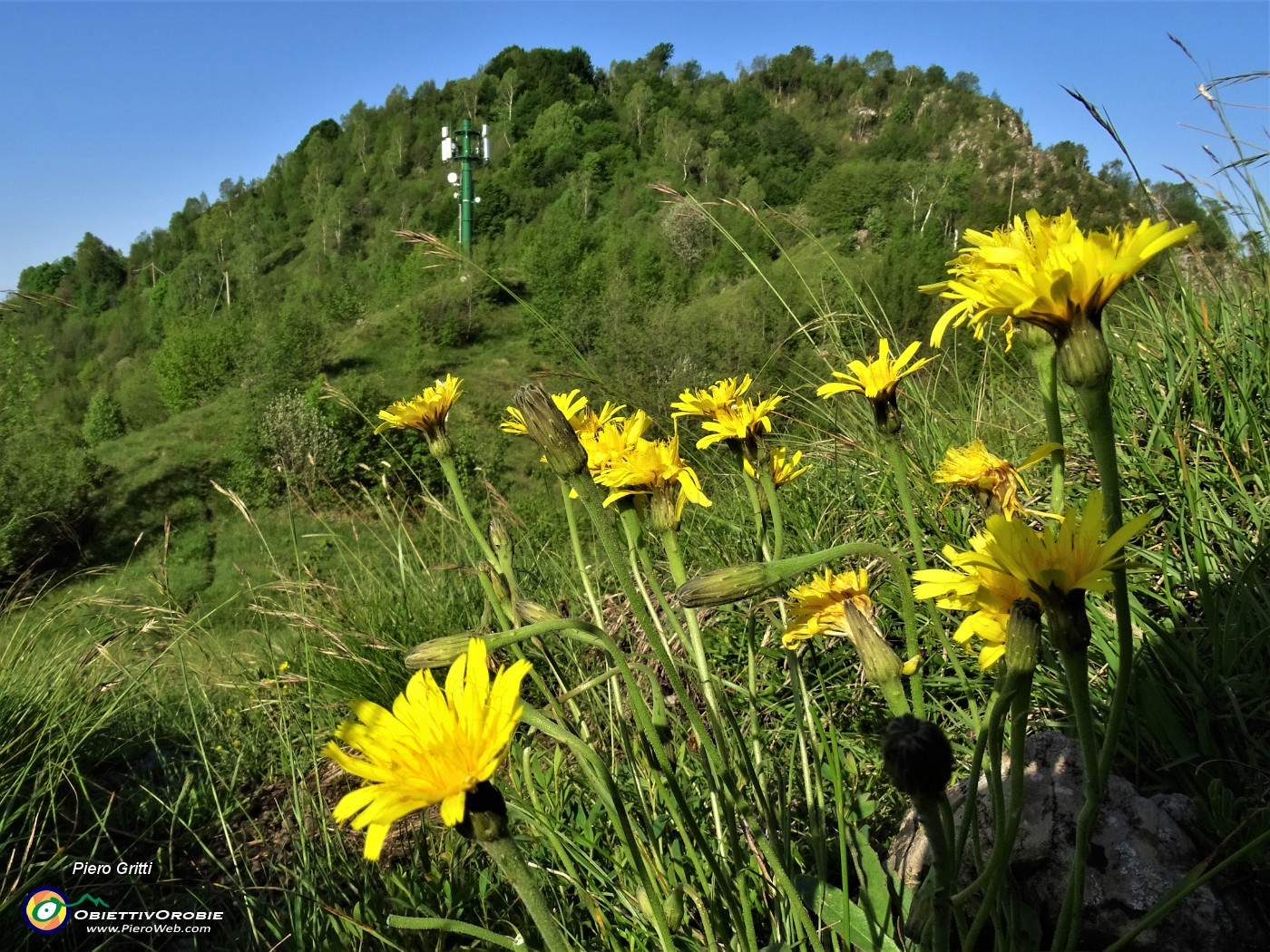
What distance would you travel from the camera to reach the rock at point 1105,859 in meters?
1.18

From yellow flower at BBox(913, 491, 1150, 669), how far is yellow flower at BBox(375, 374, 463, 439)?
1389 millimetres

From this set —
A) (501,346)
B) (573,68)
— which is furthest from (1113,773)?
(573,68)

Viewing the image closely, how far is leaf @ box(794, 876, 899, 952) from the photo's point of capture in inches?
41.1

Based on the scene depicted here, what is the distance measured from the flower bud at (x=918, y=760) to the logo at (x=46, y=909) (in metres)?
2.23

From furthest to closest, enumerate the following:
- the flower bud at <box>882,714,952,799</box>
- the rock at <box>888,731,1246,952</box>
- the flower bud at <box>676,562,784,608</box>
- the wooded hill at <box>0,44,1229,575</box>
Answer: the wooded hill at <box>0,44,1229,575</box> → the rock at <box>888,731,1246,952</box> → the flower bud at <box>676,562,784,608</box> → the flower bud at <box>882,714,952,799</box>

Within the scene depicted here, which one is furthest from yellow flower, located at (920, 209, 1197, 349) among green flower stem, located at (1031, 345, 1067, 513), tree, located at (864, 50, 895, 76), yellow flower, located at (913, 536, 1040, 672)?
tree, located at (864, 50, 895, 76)

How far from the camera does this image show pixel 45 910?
1.97 meters

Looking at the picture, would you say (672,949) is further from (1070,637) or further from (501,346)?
(501,346)

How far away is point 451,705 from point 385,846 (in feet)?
6.04

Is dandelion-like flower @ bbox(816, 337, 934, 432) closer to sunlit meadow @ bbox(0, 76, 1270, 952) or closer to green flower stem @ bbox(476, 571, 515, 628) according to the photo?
sunlit meadow @ bbox(0, 76, 1270, 952)

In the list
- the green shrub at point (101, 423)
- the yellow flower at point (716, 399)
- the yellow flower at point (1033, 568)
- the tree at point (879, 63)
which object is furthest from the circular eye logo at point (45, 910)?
the tree at point (879, 63)

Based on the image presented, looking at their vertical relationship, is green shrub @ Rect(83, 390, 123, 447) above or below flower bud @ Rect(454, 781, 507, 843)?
above

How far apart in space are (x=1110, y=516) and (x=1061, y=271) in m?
0.27

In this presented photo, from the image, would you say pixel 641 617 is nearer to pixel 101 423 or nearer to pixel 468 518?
pixel 468 518
